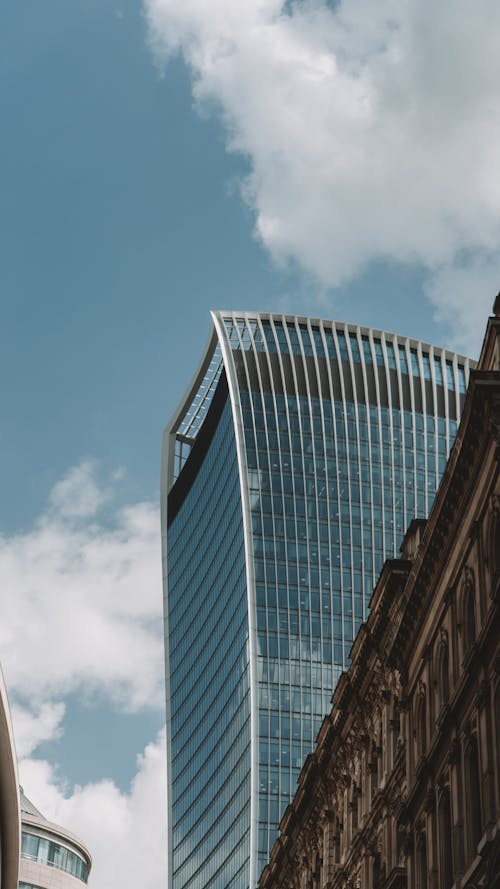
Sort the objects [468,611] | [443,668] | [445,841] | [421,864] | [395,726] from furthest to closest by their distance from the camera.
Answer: [395,726]
[443,668]
[421,864]
[468,611]
[445,841]

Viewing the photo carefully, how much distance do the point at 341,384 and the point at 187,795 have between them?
62.9m

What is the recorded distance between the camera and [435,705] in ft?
158

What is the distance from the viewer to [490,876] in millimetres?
37000

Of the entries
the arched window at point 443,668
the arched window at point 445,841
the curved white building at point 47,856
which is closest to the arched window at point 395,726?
the arched window at point 443,668

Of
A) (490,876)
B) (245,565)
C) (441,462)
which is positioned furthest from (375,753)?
(441,462)

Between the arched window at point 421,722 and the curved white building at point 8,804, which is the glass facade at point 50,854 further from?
the arched window at point 421,722

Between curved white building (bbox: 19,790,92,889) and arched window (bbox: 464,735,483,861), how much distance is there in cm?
9981

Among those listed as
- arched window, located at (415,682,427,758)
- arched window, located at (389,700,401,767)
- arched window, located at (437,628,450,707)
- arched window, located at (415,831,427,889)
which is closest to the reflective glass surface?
arched window, located at (389,700,401,767)

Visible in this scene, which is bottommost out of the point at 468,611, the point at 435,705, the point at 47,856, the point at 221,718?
the point at 435,705

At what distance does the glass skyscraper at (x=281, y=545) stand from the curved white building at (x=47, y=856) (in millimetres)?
28192

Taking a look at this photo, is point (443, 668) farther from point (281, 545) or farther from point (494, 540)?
point (281, 545)

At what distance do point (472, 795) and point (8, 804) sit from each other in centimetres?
5579

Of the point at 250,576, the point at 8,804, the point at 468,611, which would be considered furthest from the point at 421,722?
the point at 250,576

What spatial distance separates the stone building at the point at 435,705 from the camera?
134 ft
